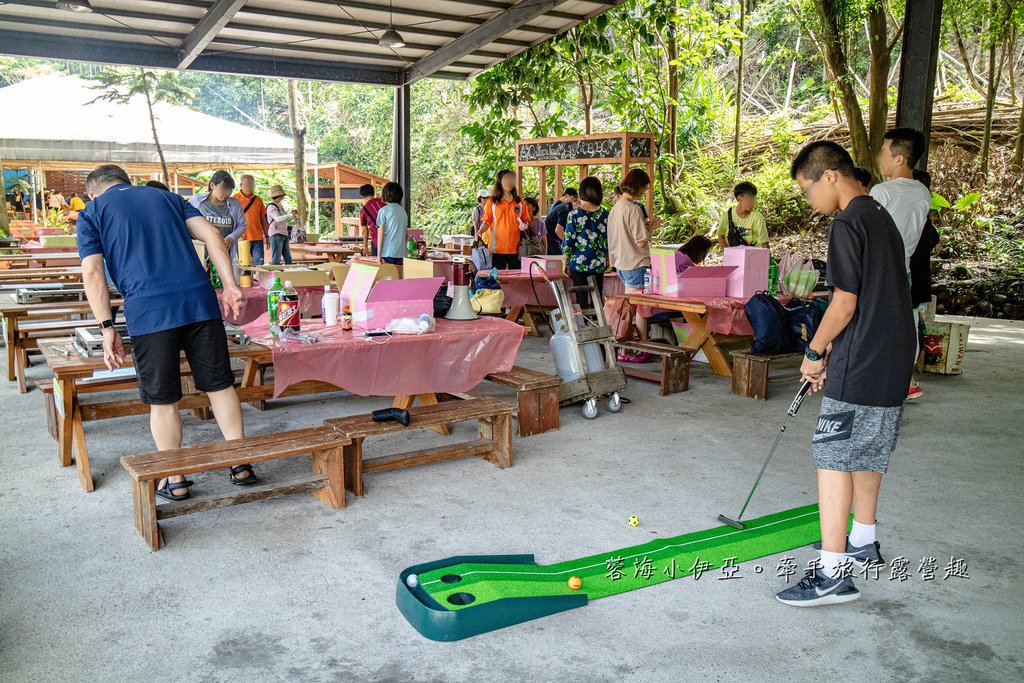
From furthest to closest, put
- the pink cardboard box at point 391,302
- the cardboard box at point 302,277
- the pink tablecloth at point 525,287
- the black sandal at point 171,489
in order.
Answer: the pink tablecloth at point 525,287
the cardboard box at point 302,277
the pink cardboard box at point 391,302
the black sandal at point 171,489

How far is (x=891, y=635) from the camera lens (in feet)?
8.55

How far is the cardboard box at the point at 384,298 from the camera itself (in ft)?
13.8

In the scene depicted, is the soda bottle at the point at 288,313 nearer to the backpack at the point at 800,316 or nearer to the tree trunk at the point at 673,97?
the backpack at the point at 800,316

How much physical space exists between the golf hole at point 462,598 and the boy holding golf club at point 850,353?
108cm

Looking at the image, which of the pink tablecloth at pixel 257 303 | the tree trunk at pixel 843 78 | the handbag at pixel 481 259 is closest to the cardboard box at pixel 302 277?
the pink tablecloth at pixel 257 303

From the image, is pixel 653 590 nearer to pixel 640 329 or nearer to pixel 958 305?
pixel 640 329

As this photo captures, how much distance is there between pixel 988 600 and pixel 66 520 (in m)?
3.67

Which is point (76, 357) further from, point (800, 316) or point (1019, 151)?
point (1019, 151)

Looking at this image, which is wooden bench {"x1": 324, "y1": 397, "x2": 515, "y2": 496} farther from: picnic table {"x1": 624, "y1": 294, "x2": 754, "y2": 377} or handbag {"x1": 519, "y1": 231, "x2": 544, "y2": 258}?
handbag {"x1": 519, "y1": 231, "x2": 544, "y2": 258}

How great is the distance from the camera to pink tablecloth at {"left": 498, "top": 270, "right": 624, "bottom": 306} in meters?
7.68

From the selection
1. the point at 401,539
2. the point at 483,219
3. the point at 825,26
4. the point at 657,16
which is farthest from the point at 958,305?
the point at 401,539

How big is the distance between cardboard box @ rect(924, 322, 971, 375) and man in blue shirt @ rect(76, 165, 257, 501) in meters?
5.56

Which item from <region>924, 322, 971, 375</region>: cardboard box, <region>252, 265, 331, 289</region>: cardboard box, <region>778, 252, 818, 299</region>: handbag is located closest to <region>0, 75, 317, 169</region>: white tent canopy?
<region>252, 265, 331, 289</region>: cardboard box

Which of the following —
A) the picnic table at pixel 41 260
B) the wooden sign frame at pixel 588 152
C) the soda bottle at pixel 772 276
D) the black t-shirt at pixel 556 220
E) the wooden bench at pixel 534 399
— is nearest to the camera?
the wooden bench at pixel 534 399
